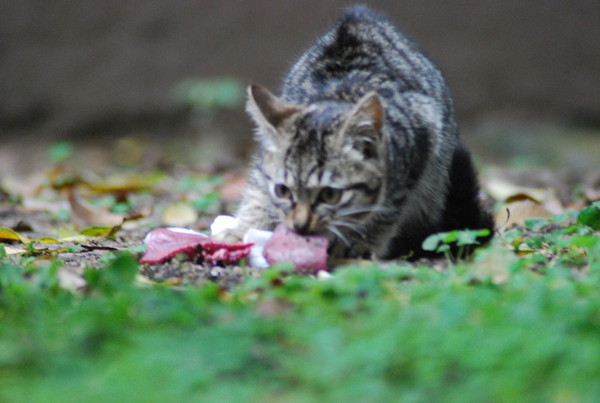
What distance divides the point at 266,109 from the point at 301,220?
0.62m

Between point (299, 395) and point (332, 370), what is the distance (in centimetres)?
13

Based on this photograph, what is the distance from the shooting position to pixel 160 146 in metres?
9.83

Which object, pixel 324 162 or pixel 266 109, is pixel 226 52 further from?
pixel 324 162

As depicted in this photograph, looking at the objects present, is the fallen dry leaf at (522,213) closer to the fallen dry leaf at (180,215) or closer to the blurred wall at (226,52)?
the fallen dry leaf at (180,215)

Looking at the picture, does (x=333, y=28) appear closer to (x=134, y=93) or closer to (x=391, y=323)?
(x=391, y=323)

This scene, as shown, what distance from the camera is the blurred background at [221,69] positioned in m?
9.25

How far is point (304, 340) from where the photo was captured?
239 centimetres

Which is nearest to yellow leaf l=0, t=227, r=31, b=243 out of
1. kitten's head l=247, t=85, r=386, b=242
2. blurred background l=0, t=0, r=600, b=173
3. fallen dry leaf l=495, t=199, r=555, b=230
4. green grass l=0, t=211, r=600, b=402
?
kitten's head l=247, t=85, r=386, b=242

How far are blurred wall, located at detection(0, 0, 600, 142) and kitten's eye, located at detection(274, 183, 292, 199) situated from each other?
5.47 metres

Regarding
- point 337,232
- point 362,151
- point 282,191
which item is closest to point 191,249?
point 282,191

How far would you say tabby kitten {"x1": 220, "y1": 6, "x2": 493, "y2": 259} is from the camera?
383 centimetres

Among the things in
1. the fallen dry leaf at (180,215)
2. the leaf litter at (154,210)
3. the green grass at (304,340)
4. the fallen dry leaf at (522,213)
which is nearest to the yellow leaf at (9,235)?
the leaf litter at (154,210)

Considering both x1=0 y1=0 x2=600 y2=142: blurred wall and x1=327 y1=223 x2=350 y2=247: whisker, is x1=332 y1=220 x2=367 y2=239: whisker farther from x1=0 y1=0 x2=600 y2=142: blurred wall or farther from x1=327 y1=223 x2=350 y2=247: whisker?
x1=0 y1=0 x2=600 y2=142: blurred wall

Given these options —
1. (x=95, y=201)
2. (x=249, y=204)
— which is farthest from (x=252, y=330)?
(x=95, y=201)
